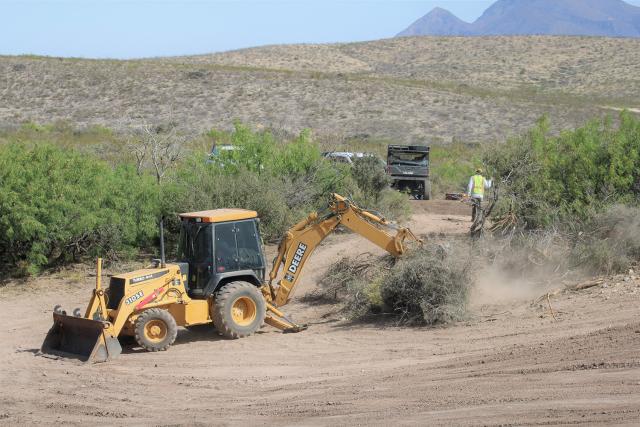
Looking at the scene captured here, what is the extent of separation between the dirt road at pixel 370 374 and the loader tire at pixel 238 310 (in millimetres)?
226

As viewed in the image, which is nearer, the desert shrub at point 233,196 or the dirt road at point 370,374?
the dirt road at point 370,374

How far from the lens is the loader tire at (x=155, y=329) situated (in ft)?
45.5

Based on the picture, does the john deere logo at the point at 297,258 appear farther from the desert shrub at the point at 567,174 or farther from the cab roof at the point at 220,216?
the desert shrub at the point at 567,174

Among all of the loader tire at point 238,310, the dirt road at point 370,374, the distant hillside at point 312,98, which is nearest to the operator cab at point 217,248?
the loader tire at point 238,310

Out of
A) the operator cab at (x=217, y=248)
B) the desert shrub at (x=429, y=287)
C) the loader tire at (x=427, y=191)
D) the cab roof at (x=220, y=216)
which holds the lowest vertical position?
the loader tire at (x=427, y=191)

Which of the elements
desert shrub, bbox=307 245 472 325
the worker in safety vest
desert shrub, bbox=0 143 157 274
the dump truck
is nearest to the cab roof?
desert shrub, bbox=307 245 472 325

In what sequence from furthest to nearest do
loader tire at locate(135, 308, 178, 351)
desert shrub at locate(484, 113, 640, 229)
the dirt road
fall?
desert shrub at locate(484, 113, 640, 229), loader tire at locate(135, 308, 178, 351), the dirt road

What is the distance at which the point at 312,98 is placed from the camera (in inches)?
2418

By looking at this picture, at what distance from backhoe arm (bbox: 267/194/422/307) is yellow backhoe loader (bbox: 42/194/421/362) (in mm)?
17

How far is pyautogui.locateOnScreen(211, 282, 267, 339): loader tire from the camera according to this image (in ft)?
47.5

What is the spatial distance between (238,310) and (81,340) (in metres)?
2.66

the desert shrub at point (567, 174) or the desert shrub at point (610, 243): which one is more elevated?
the desert shrub at point (567, 174)

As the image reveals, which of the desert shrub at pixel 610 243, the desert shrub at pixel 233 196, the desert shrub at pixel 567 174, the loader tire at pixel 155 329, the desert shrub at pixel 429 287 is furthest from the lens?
the desert shrub at pixel 233 196

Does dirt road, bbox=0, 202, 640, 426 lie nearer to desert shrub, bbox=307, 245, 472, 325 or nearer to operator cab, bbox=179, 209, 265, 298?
desert shrub, bbox=307, 245, 472, 325
